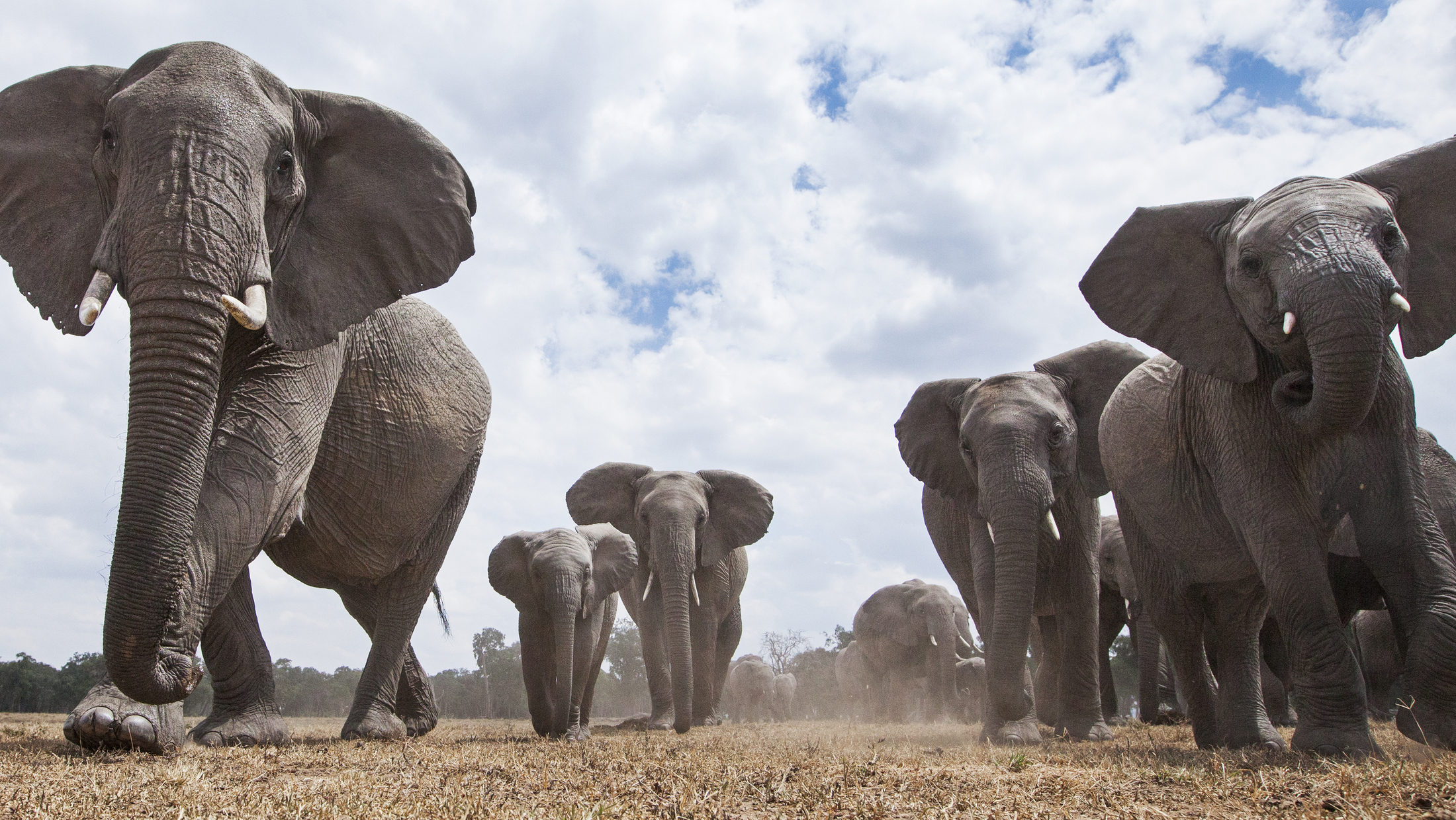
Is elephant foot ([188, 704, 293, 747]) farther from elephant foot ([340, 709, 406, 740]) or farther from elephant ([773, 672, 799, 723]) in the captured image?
elephant ([773, 672, 799, 723])

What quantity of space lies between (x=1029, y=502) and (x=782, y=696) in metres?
33.3

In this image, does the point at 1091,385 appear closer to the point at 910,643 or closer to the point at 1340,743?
the point at 1340,743

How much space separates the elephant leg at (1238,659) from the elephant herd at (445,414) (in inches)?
0.8

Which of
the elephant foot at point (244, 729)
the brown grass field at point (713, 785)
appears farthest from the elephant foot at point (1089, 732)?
the elephant foot at point (244, 729)

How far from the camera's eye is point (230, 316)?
489 cm

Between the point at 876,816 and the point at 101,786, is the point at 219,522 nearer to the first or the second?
the point at 101,786

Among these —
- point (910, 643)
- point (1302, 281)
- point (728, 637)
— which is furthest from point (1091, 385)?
point (910, 643)

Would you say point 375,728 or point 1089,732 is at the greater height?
point 375,728

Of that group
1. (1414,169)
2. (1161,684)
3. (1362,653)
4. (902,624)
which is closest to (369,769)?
(1414,169)

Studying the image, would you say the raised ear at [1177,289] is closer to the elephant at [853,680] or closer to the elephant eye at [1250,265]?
the elephant eye at [1250,265]

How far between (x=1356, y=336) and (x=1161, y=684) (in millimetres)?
11652

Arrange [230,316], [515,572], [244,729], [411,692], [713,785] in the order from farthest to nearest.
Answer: [515,572]
[411,692]
[244,729]
[230,316]
[713,785]

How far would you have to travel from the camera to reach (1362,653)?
11.5 meters

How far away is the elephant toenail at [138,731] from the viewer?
5000 millimetres
